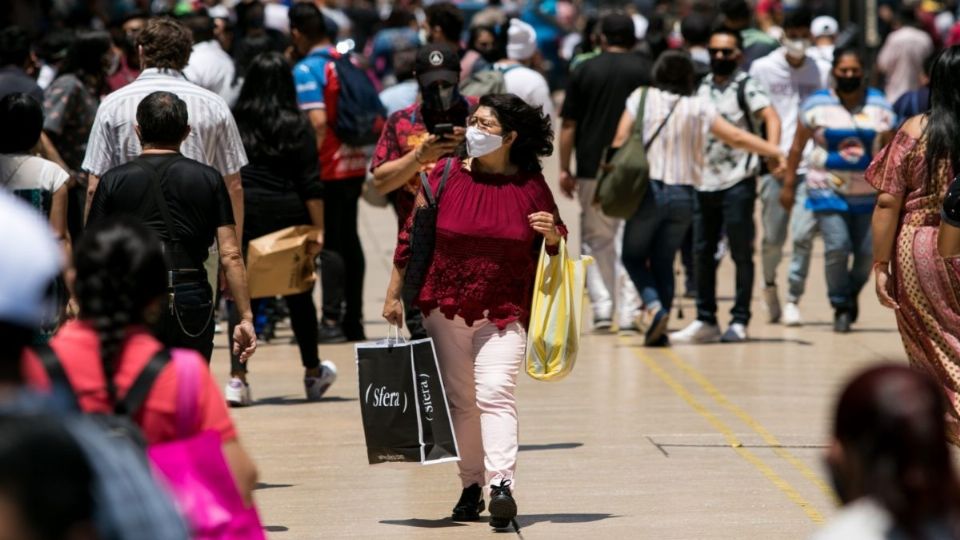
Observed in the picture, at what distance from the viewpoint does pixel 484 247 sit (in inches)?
295

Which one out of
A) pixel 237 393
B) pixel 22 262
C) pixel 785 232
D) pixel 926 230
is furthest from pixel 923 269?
pixel 785 232

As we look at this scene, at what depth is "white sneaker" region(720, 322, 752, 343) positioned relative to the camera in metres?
13.1

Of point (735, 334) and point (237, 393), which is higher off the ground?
point (237, 393)

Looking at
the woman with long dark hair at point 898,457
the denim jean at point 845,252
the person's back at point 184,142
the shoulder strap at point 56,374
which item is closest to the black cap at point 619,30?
the denim jean at point 845,252

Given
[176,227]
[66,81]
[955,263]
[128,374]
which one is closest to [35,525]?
[128,374]

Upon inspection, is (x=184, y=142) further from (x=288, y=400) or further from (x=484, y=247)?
(x=288, y=400)

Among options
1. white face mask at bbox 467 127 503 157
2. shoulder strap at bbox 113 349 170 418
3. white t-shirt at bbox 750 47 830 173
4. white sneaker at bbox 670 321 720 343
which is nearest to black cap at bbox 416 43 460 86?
white face mask at bbox 467 127 503 157

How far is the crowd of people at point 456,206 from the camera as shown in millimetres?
3314

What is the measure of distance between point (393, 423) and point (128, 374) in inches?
139

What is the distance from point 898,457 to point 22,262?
1.38 metres

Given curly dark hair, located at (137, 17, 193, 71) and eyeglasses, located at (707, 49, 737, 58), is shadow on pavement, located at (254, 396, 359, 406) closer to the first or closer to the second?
curly dark hair, located at (137, 17, 193, 71)

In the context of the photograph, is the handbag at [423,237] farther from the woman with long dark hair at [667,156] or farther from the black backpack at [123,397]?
the woman with long dark hair at [667,156]

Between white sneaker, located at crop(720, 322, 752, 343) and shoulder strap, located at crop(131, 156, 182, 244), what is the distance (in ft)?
21.7

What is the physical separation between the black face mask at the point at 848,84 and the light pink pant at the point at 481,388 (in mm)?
5876
